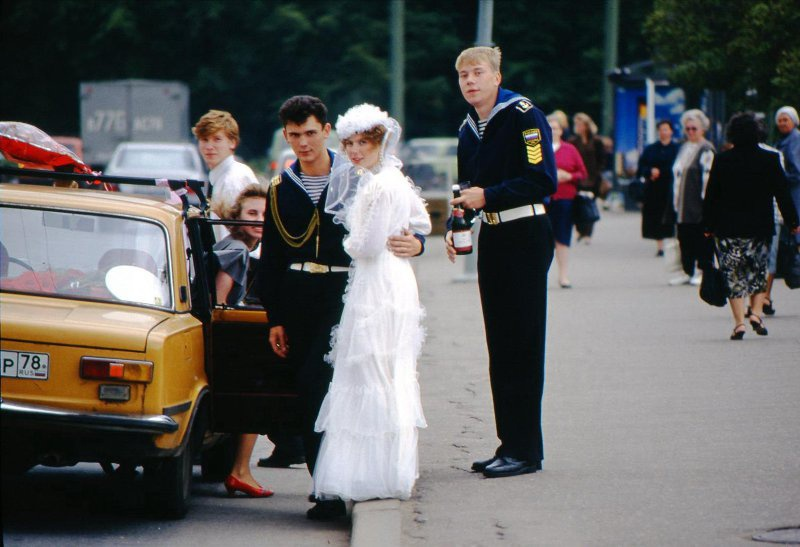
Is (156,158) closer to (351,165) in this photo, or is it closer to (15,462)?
(351,165)

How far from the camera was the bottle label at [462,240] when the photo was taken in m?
7.39

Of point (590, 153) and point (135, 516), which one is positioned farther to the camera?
point (590, 153)

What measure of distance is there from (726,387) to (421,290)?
27.0ft

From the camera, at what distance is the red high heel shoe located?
7754mm

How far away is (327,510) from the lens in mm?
7027

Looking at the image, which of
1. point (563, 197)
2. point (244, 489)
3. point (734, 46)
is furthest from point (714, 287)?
point (734, 46)

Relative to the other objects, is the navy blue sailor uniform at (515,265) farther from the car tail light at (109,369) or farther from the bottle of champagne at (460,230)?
the car tail light at (109,369)

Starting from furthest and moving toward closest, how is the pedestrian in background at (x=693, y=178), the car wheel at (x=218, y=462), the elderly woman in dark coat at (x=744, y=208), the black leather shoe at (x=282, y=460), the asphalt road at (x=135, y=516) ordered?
the pedestrian in background at (x=693, y=178), the elderly woman in dark coat at (x=744, y=208), the black leather shoe at (x=282, y=460), the car wheel at (x=218, y=462), the asphalt road at (x=135, y=516)

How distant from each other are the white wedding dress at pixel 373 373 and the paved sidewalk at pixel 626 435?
20 cm

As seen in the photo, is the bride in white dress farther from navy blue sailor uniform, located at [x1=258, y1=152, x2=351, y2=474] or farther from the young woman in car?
the young woman in car

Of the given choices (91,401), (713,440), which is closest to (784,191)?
(713,440)

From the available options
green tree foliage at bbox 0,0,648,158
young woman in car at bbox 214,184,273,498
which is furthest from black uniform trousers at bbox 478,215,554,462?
green tree foliage at bbox 0,0,648,158

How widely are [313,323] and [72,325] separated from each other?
110 centimetres

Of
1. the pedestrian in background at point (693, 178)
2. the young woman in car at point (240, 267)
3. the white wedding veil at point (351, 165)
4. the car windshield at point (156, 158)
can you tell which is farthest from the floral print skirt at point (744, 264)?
the car windshield at point (156, 158)
